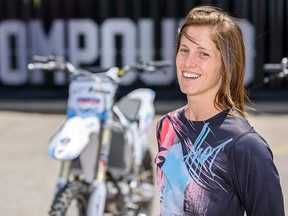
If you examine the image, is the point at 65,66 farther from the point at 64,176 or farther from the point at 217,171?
the point at 217,171

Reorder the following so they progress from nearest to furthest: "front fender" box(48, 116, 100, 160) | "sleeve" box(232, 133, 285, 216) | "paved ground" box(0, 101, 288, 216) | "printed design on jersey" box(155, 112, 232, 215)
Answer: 1. "sleeve" box(232, 133, 285, 216)
2. "printed design on jersey" box(155, 112, 232, 215)
3. "front fender" box(48, 116, 100, 160)
4. "paved ground" box(0, 101, 288, 216)

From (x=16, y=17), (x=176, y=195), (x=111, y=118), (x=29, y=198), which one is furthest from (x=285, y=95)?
(x=176, y=195)

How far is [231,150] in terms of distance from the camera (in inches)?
90.5

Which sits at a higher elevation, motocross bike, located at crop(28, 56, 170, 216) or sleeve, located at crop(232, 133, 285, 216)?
sleeve, located at crop(232, 133, 285, 216)

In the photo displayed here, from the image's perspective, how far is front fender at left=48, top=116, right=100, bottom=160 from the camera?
4.86 m

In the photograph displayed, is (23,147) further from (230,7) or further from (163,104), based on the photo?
(230,7)

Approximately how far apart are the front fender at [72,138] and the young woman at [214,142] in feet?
7.75

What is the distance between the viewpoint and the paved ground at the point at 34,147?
7039mm

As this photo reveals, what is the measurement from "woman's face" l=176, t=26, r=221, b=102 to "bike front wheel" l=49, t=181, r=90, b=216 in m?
2.61

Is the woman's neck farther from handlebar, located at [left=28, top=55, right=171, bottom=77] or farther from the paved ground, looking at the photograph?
the paved ground

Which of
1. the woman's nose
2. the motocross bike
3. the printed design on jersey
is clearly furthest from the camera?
the motocross bike

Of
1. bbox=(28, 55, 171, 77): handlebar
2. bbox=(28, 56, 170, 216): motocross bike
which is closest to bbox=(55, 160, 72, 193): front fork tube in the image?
bbox=(28, 56, 170, 216): motocross bike

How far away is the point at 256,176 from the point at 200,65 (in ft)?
1.58

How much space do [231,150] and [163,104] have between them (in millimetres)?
11180
